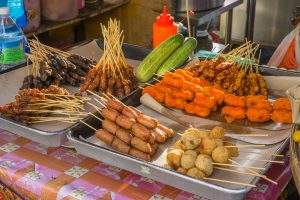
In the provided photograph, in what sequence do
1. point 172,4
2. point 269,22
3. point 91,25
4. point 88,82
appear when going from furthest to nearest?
point 269,22, point 91,25, point 172,4, point 88,82

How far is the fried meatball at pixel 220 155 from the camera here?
1851 mm

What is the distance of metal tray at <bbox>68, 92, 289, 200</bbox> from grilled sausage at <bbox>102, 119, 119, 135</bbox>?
0.09 m

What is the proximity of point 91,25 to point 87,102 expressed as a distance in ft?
11.2

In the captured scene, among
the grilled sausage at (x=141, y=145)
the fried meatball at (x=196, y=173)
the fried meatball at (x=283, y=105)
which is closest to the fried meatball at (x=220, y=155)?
the fried meatball at (x=196, y=173)

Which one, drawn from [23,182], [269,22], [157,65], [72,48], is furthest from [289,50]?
[269,22]

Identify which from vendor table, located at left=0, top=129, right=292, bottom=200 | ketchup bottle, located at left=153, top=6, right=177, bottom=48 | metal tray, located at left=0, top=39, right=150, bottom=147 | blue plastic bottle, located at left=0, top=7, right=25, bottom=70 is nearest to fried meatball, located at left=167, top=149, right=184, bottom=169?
vendor table, located at left=0, top=129, right=292, bottom=200

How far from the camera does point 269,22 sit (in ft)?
25.0

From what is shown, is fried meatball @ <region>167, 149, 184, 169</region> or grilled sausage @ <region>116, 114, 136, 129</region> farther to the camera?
grilled sausage @ <region>116, 114, 136, 129</region>

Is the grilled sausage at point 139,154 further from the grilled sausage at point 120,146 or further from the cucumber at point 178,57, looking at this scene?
the cucumber at point 178,57

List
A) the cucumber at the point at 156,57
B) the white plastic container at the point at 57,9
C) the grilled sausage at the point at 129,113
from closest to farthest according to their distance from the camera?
the grilled sausage at the point at 129,113
the cucumber at the point at 156,57
the white plastic container at the point at 57,9

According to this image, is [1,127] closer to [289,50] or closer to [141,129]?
[141,129]

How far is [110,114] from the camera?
2121 millimetres

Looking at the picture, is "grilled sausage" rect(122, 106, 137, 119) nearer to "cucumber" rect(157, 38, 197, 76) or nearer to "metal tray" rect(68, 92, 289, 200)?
"metal tray" rect(68, 92, 289, 200)

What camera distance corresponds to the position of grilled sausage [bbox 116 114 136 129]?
2070 mm
